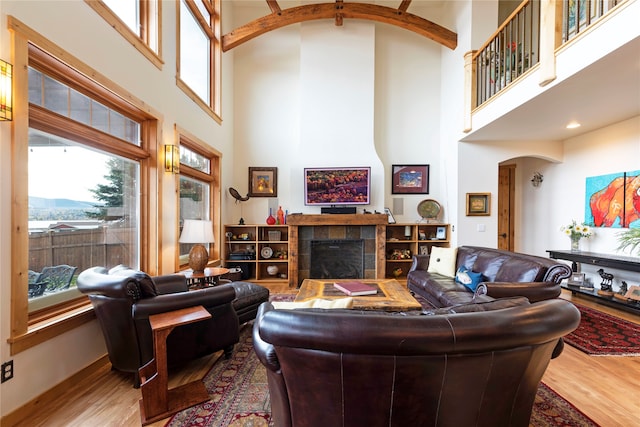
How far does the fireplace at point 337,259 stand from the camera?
206 inches

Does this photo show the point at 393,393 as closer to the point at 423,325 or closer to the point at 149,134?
the point at 423,325

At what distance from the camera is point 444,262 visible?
3.84m

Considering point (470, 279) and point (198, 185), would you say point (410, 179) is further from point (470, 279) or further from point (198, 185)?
point (198, 185)

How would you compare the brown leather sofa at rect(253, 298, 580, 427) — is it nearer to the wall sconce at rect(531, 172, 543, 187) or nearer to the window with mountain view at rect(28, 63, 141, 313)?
the window with mountain view at rect(28, 63, 141, 313)

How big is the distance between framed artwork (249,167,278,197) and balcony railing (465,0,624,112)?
147 inches

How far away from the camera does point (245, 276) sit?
17.1 feet

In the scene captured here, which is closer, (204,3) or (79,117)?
(79,117)

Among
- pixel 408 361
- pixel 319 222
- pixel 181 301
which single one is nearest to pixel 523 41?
pixel 319 222

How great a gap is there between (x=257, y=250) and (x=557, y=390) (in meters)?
4.33

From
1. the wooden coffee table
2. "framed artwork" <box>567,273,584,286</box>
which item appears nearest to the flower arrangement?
"framed artwork" <box>567,273,584,286</box>

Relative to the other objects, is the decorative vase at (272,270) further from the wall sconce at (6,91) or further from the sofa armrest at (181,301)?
the wall sconce at (6,91)

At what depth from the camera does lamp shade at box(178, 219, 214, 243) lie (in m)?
3.05

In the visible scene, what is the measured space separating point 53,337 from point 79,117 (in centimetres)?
165

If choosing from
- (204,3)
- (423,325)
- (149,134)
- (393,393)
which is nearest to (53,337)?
(149,134)
